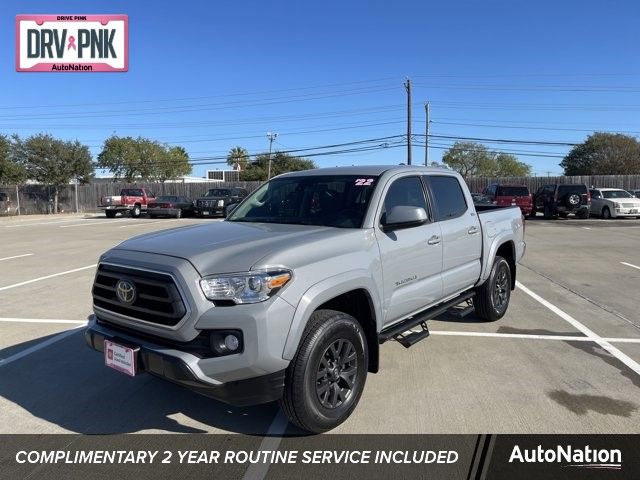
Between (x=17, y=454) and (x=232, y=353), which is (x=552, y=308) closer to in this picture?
(x=232, y=353)

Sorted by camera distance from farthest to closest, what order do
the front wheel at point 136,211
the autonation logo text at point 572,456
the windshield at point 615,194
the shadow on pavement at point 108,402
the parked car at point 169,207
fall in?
the front wheel at point 136,211 → the parked car at point 169,207 → the windshield at point 615,194 → the shadow on pavement at point 108,402 → the autonation logo text at point 572,456

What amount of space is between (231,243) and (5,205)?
1654 inches

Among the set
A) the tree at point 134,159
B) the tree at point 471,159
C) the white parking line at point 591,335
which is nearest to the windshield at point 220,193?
the white parking line at point 591,335

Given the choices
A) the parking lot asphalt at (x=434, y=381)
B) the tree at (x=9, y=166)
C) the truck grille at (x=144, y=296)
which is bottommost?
the parking lot asphalt at (x=434, y=381)

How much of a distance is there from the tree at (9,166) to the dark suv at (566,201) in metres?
37.5

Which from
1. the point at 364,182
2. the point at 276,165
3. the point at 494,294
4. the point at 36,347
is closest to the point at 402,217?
the point at 364,182

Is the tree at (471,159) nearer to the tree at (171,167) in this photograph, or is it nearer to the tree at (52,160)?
the tree at (171,167)

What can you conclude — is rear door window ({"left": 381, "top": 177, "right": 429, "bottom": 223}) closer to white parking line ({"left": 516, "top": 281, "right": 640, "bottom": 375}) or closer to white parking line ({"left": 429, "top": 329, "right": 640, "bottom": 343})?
white parking line ({"left": 429, "top": 329, "right": 640, "bottom": 343})

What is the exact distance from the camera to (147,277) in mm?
3328

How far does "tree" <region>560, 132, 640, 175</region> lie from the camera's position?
2415 inches

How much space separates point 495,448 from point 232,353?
1.84 meters

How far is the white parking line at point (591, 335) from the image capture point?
4.91 metres

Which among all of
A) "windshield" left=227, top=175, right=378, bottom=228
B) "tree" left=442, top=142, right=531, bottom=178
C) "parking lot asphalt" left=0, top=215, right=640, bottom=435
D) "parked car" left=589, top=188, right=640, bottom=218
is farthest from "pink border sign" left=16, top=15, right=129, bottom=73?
"tree" left=442, top=142, right=531, bottom=178

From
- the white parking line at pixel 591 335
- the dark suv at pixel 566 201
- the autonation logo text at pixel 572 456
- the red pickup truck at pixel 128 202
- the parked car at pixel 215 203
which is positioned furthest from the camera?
the red pickup truck at pixel 128 202
